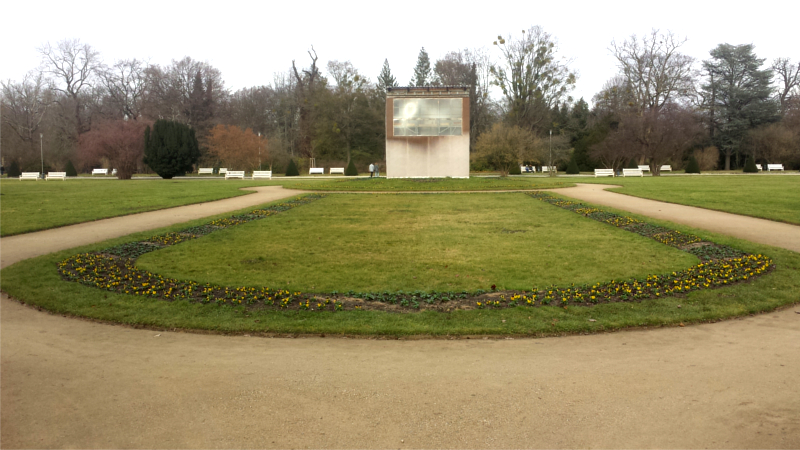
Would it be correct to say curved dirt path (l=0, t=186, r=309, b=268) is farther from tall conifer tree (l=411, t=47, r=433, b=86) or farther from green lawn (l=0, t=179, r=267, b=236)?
tall conifer tree (l=411, t=47, r=433, b=86)

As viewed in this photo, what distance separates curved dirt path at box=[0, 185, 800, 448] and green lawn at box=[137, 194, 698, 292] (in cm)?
249

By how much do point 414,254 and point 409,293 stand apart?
2.77 metres

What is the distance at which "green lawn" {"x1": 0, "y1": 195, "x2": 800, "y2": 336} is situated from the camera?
6.13 meters

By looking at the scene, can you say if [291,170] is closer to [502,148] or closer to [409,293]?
[502,148]

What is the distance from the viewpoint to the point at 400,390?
4.44m

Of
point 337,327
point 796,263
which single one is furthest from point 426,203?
point 337,327

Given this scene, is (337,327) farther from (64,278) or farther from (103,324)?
(64,278)

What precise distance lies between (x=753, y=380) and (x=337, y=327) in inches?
168

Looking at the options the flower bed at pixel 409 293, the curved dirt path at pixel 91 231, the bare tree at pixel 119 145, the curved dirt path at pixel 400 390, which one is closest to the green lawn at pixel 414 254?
the flower bed at pixel 409 293

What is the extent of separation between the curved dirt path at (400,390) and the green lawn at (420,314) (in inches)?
10.5

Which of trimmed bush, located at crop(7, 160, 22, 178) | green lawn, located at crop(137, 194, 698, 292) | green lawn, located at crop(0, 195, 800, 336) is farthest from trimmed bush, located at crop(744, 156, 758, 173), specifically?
trimmed bush, located at crop(7, 160, 22, 178)

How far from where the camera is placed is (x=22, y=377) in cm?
471

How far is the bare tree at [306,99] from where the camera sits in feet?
208

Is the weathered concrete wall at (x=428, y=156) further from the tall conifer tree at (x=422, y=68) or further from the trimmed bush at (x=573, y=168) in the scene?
the tall conifer tree at (x=422, y=68)
